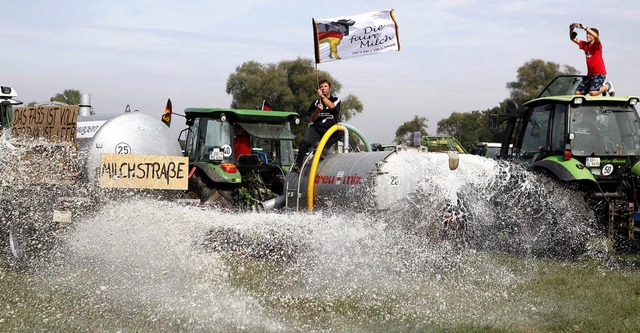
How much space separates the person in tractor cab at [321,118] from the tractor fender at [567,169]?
2.99m

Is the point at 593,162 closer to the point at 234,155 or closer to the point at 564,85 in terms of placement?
the point at 564,85

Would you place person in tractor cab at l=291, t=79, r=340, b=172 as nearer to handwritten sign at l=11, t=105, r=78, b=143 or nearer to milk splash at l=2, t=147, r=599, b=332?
milk splash at l=2, t=147, r=599, b=332

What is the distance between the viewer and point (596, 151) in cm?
1097

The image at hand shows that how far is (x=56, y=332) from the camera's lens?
6277 millimetres

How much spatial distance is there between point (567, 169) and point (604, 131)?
1.12 metres

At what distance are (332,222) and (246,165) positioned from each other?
4445 mm

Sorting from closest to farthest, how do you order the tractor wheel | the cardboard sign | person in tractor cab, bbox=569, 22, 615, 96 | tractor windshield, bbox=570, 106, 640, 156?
1. the cardboard sign
2. tractor windshield, bbox=570, 106, 640, 156
3. person in tractor cab, bbox=569, 22, 615, 96
4. the tractor wheel

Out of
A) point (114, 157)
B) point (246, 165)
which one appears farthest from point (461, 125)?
point (114, 157)

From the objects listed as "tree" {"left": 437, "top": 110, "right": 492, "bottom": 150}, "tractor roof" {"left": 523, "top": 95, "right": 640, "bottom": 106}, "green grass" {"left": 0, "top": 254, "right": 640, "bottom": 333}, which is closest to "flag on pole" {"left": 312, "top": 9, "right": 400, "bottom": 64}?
"tractor roof" {"left": 523, "top": 95, "right": 640, "bottom": 106}

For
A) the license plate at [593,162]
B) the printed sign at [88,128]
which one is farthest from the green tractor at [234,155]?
the license plate at [593,162]

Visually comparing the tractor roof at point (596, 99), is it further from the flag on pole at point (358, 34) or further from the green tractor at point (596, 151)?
the flag on pole at point (358, 34)

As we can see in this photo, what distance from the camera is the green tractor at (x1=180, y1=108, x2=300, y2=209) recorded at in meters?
12.5

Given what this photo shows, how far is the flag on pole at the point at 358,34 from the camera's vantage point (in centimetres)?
1195

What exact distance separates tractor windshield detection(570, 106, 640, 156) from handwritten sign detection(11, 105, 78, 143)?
6943mm
